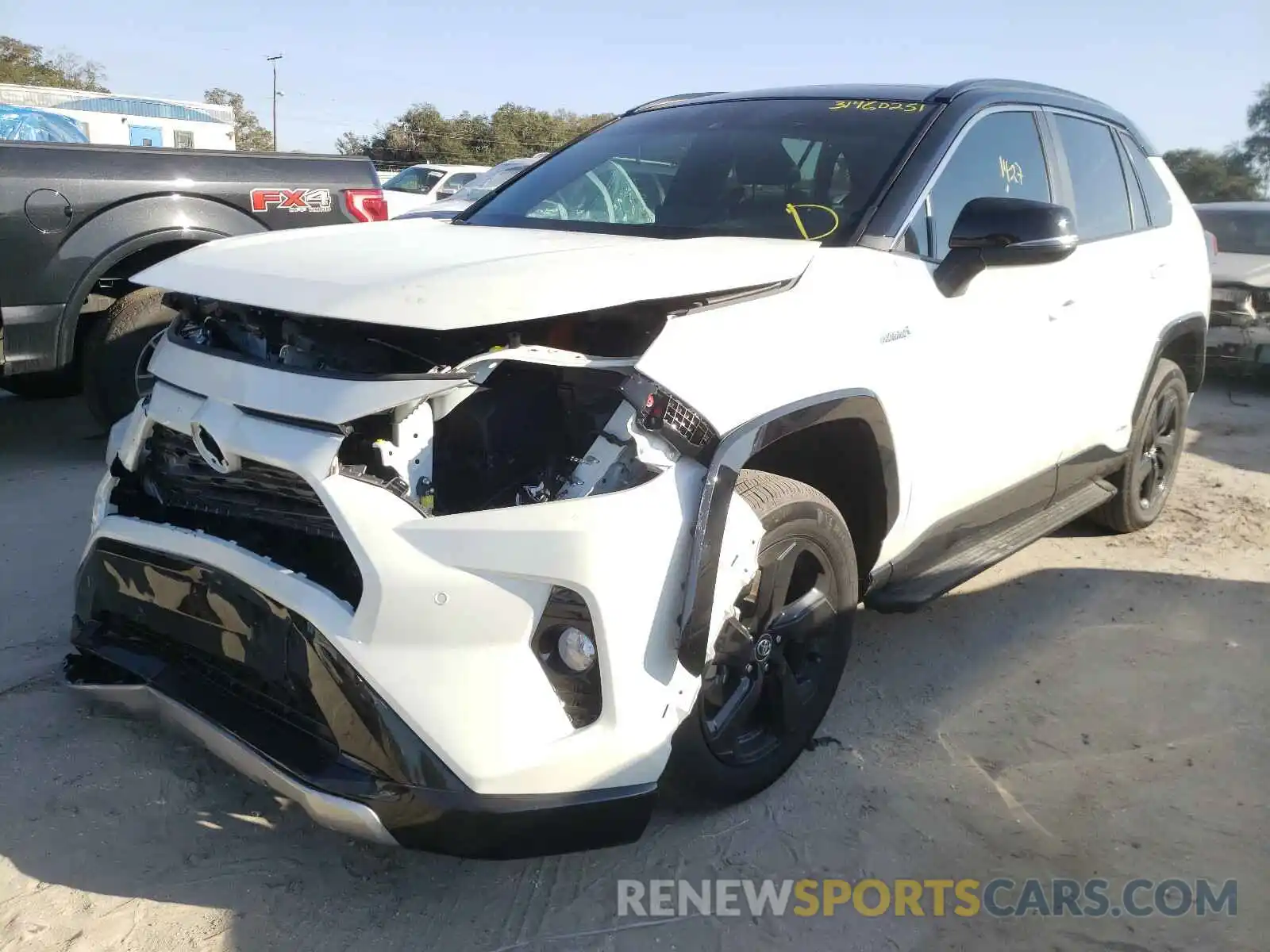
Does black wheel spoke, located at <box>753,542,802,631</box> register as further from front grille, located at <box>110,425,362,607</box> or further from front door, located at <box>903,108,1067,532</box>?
front grille, located at <box>110,425,362,607</box>

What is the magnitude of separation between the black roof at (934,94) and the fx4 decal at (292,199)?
7.75ft

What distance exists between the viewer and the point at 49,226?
16.4ft

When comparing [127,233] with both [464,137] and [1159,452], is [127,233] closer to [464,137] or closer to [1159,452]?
[1159,452]

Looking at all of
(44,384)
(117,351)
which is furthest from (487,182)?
(117,351)

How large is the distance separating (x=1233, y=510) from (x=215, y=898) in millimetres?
5340

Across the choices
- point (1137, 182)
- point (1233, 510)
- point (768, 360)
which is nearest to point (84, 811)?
point (768, 360)

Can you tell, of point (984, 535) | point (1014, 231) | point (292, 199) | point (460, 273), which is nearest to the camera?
point (460, 273)

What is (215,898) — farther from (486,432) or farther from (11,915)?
(486,432)

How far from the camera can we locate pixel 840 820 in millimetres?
2701

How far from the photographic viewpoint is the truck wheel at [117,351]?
5.23 m

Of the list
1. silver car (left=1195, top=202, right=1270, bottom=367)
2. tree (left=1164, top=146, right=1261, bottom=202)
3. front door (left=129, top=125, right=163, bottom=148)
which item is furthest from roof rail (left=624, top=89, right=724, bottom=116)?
tree (left=1164, top=146, right=1261, bottom=202)

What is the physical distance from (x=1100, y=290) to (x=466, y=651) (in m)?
2.99

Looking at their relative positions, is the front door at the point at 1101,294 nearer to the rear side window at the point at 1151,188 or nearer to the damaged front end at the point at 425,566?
the rear side window at the point at 1151,188

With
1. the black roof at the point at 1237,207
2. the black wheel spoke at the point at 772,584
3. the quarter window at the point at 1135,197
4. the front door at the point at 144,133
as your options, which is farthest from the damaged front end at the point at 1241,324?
the front door at the point at 144,133
